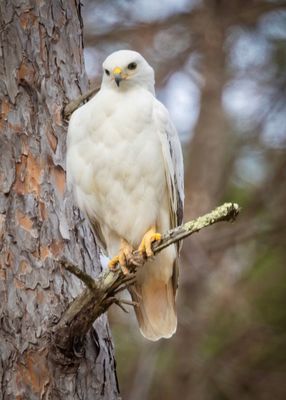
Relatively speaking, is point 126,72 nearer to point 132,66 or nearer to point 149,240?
point 132,66

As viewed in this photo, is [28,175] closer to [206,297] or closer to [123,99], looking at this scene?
[123,99]

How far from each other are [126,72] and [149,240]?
1.02 metres

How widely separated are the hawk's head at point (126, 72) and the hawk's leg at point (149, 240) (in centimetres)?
86

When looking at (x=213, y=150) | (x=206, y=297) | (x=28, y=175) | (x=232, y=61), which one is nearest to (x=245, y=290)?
(x=206, y=297)

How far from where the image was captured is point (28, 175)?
496cm

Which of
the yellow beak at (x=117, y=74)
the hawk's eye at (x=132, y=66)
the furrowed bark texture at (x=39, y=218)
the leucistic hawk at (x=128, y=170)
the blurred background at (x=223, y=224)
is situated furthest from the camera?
the blurred background at (x=223, y=224)

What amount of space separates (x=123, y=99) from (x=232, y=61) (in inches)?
179

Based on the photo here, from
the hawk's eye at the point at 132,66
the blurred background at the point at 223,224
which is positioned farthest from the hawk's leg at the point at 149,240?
the blurred background at the point at 223,224

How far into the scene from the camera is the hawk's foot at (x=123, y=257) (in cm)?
492

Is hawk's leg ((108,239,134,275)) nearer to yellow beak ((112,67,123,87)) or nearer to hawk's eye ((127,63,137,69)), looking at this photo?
yellow beak ((112,67,123,87))

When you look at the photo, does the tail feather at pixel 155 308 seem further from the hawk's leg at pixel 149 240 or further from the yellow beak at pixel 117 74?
the yellow beak at pixel 117 74

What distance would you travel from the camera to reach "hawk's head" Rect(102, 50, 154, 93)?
5332 millimetres

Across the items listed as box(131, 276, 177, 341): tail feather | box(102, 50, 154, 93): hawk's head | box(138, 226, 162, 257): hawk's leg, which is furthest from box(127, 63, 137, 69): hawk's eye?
box(131, 276, 177, 341): tail feather

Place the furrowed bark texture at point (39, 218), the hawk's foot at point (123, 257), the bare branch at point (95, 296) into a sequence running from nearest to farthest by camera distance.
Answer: the bare branch at point (95, 296), the furrowed bark texture at point (39, 218), the hawk's foot at point (123, 257)
